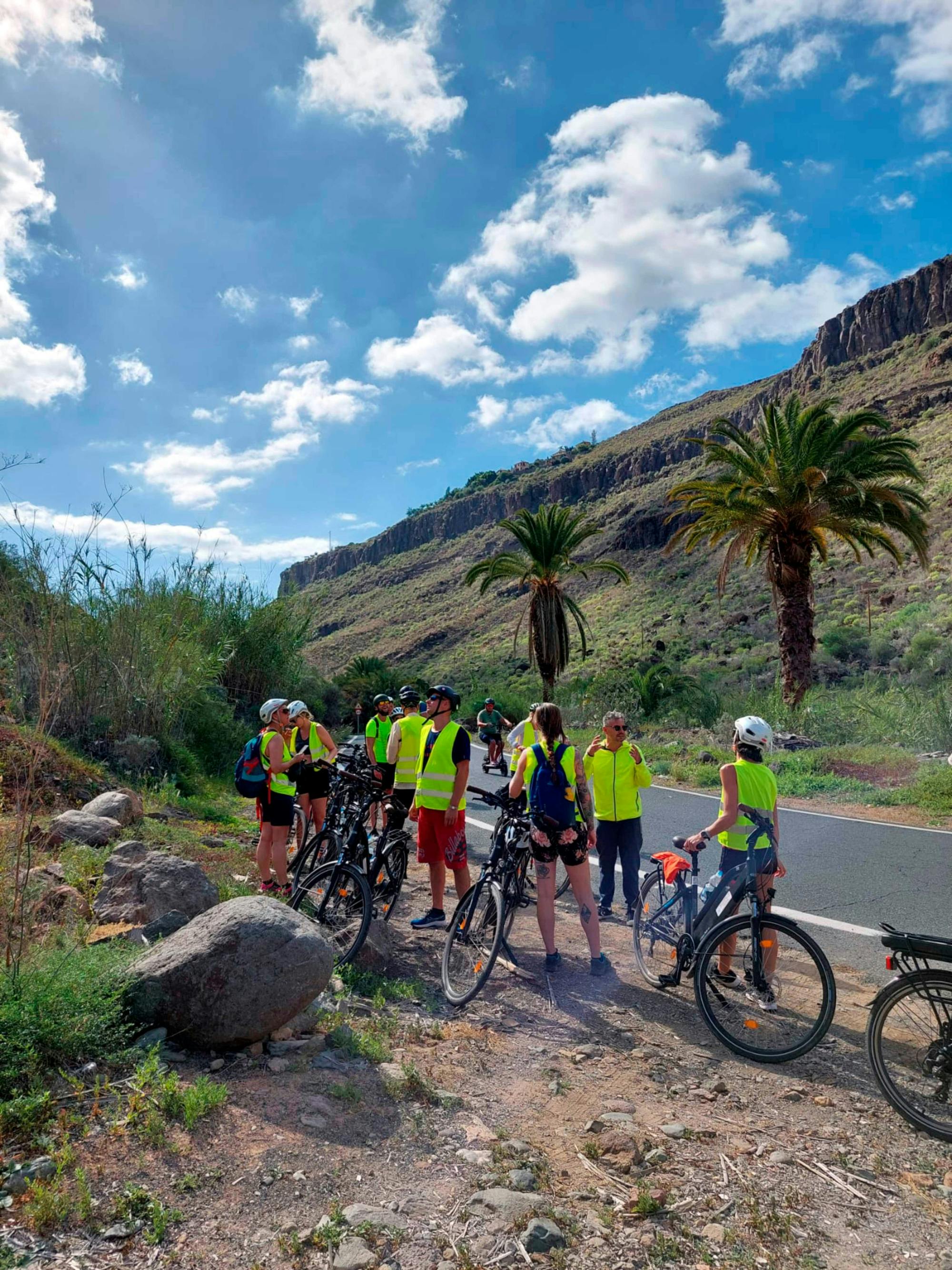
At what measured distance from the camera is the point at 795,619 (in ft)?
66.9

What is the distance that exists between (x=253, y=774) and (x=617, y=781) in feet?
11.0

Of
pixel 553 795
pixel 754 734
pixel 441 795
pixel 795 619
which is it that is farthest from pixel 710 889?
pixel 795 619

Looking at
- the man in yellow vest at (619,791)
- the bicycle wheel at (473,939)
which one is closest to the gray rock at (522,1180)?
the bicycle wheel at (473,939)

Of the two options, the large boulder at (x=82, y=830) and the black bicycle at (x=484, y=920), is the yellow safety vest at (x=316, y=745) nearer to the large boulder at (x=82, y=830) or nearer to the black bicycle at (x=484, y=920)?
the large boulder at (x=82, y=830)

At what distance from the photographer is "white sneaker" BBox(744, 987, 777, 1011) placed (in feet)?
16.3

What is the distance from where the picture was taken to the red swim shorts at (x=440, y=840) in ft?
21.8

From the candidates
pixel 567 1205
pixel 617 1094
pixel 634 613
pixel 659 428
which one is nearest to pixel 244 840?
pixel 617 1094

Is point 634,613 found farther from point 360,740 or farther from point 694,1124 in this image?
point 694,1124

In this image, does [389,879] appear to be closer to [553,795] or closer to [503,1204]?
[553,795]

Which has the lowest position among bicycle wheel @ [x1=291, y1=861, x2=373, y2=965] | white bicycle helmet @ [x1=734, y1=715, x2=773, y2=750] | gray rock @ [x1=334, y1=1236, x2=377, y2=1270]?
gray rock @ [x1=334, y1=1236, x2=377, y2=1270]

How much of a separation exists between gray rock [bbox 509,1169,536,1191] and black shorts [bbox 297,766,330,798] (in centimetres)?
578

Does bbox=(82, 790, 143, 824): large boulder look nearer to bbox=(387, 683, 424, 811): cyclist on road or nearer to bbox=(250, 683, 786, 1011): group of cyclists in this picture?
bbox=(250, 683, 786, 1011): group of cyclists

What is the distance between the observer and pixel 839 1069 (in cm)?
458

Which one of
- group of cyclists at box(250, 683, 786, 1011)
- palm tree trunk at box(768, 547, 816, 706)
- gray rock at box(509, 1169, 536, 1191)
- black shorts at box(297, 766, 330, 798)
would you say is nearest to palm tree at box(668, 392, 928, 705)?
palm tree trunk at box(768, 547, 816, 706)
